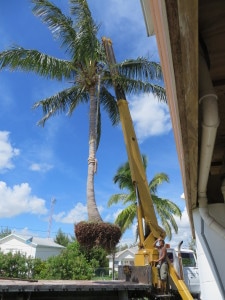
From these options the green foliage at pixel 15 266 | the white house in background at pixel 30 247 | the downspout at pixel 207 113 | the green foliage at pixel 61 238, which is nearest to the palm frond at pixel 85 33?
the downspout at pixel 207 113

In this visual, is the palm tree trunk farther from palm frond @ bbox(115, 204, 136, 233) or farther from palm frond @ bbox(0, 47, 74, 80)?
palm frond @ bbox(115, 204, 136, 233)

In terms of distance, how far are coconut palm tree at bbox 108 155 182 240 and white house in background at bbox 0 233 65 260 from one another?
15.3 metres

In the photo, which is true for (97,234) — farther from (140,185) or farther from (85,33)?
(85,33)

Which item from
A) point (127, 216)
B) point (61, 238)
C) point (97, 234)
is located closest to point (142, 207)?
point (97, 234)

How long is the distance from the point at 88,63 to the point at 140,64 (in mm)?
2561

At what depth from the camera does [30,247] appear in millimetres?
37000

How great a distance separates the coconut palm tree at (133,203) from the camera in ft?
77.4

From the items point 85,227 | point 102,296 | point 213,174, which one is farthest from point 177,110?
point 85,227

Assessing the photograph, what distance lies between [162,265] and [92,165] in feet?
22.1

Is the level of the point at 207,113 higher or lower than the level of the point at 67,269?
lower

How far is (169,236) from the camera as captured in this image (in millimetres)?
25078

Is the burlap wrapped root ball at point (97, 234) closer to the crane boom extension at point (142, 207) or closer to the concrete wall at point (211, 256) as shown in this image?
the crane boom extension at point (142, 207)

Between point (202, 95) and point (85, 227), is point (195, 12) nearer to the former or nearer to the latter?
point (202, 95)

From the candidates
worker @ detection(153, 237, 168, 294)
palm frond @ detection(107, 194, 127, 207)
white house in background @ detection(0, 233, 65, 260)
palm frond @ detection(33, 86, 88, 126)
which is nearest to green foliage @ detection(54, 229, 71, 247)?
white house in background @ detection(0, 233, 65, 260)
